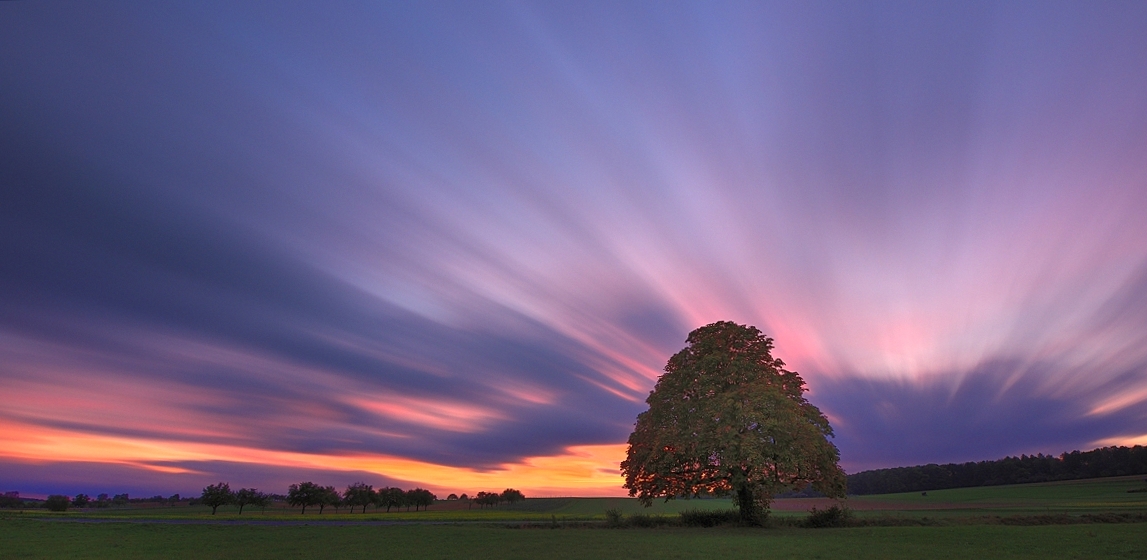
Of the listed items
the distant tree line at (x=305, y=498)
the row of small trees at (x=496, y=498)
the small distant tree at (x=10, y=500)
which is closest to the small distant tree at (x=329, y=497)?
the distant tree line at (x=305, y=498)

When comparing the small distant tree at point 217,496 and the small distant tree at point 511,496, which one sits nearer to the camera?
the small distant tree at point 217,496

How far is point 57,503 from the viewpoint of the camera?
151500mm

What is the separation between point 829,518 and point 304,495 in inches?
5624

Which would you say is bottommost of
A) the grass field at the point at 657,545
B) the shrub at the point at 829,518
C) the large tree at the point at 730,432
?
the grass field at the point at 657,545

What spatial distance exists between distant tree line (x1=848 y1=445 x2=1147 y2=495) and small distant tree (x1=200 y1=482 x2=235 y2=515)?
6607 inches

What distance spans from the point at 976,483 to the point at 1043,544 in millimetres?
188853

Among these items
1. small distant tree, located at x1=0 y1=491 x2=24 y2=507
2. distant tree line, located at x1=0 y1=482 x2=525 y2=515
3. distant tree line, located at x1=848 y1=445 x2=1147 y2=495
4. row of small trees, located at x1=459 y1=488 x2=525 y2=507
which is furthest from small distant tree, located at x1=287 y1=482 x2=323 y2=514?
distant tree line, located at x1=848 y1=445 x2=1147 y2=495

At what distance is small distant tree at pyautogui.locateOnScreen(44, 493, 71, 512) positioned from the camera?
494 ft

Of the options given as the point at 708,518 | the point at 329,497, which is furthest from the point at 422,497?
the point at 708,518

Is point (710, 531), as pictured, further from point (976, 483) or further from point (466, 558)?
point (976, 483)

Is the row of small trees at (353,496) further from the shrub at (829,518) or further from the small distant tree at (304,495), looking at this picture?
the shrub at (829,518)

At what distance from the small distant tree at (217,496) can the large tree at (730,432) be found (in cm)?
12933

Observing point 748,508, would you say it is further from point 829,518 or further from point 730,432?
point 730,432

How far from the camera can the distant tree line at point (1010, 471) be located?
156 meters
